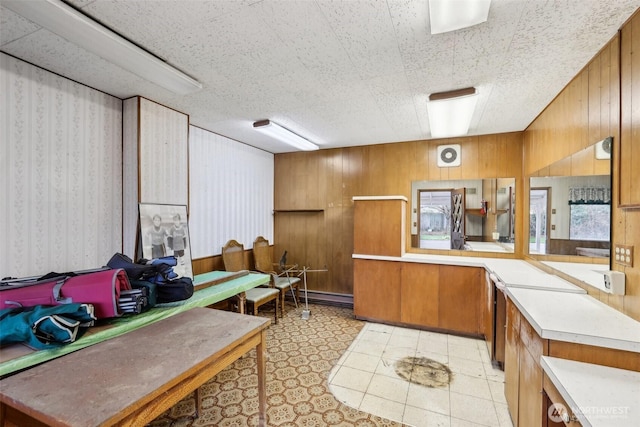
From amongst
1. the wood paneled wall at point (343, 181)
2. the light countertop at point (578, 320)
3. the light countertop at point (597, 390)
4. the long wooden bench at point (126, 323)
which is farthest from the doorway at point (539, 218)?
the long wooden bench at point (126, 323)

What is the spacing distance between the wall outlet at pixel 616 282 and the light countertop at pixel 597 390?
0.62 m

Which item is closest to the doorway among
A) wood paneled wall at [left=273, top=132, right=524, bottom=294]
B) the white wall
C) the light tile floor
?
wood paneled wall at [left=273, top=132, right=524, bottom=294]

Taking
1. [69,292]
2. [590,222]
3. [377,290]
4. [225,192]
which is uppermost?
[225,192]

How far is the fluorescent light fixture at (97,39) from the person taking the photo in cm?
148

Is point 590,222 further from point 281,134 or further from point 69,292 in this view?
point 69,292

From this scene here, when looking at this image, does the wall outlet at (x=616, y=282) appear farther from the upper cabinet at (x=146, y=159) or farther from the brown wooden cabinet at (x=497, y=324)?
the upper cabinet at (x=146, y=159)

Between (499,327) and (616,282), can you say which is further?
(499,327)

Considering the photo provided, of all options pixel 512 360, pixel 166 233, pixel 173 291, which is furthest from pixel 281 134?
pixel 512 360

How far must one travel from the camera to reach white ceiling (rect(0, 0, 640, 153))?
5.10ft

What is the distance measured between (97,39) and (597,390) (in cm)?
316

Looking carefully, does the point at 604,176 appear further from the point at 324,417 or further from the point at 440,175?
the point at 324,417

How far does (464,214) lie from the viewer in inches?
156

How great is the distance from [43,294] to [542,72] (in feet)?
12.8

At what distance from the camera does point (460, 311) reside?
349cm
